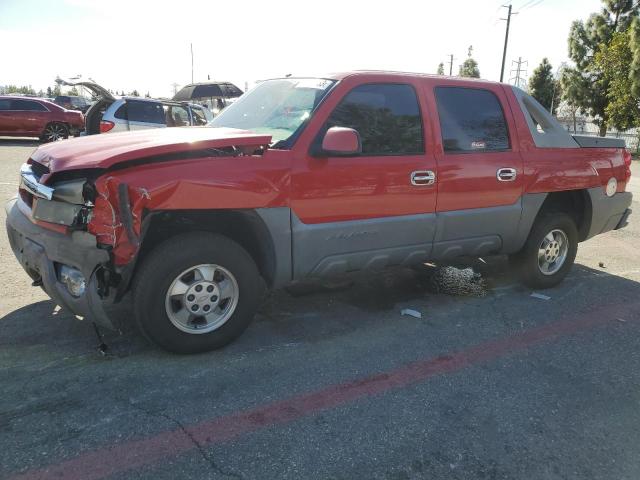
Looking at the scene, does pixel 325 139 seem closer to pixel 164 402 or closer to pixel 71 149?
pixel 71 149

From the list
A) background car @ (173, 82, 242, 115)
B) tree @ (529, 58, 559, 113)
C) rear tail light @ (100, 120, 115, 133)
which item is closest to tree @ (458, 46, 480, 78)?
tree @ (529, 58, 559, 113)

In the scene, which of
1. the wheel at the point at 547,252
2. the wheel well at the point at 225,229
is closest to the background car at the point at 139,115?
the wheel at the point at 547,252

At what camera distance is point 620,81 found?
25.8 metres

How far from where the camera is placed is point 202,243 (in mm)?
3174

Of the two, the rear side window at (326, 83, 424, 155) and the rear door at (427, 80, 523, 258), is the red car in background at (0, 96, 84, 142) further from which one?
the rear door at (427, 80, 523, 258)

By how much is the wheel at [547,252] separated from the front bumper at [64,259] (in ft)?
12.5

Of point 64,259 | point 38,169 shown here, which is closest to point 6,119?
point 38,169

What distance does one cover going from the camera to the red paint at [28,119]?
1717cm

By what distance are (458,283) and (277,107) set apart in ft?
7.87

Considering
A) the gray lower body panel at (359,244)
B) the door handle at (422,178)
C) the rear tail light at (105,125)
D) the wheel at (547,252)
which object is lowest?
the wheel at (547,252)

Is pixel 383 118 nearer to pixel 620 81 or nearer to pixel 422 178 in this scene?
pixel 422 178

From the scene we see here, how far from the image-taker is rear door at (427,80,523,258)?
4.11m

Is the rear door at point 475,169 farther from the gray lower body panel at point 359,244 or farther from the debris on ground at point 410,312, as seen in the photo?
the debris on ground at point 410,312

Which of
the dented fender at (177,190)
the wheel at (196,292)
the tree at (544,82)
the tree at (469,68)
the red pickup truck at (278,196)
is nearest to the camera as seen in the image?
the dented fender at (177,190)
